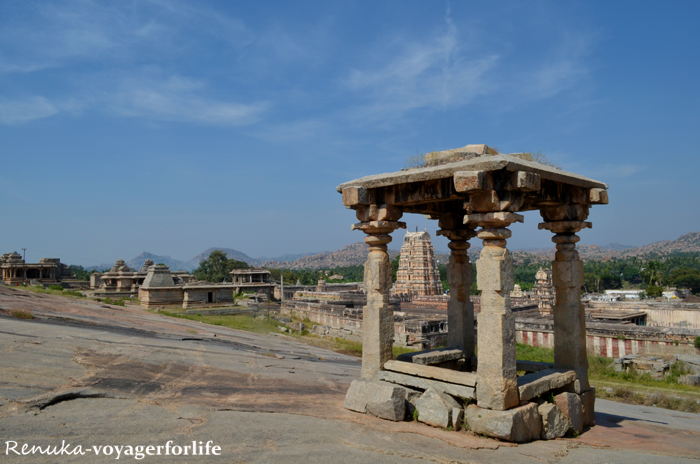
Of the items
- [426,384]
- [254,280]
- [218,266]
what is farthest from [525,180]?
[218,266]

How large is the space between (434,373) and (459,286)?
2551 millimetres

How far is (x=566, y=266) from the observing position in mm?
7820

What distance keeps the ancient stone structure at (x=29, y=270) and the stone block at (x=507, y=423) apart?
50162 millimetres

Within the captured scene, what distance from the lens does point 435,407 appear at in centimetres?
629

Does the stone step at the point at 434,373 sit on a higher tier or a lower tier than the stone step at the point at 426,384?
higher

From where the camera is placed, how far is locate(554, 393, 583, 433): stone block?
22.1 ft

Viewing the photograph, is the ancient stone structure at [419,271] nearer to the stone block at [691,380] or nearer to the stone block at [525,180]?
the stone block at [691,380]

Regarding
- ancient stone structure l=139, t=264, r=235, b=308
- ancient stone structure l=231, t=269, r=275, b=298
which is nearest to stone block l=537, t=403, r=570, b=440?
ancient stone structure l=139, t=264, r=235, b=308

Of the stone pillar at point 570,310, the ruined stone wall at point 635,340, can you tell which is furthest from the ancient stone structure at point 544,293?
the stone pillar at point 570,310

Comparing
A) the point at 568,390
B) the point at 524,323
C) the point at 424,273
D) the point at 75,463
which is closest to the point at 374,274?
the point at 568,390

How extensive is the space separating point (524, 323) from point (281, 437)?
2544 cm

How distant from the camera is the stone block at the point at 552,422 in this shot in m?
6.32

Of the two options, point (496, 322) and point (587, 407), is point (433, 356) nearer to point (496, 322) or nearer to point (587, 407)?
point (496, 322)

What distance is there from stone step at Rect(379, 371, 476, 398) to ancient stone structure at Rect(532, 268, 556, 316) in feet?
116
